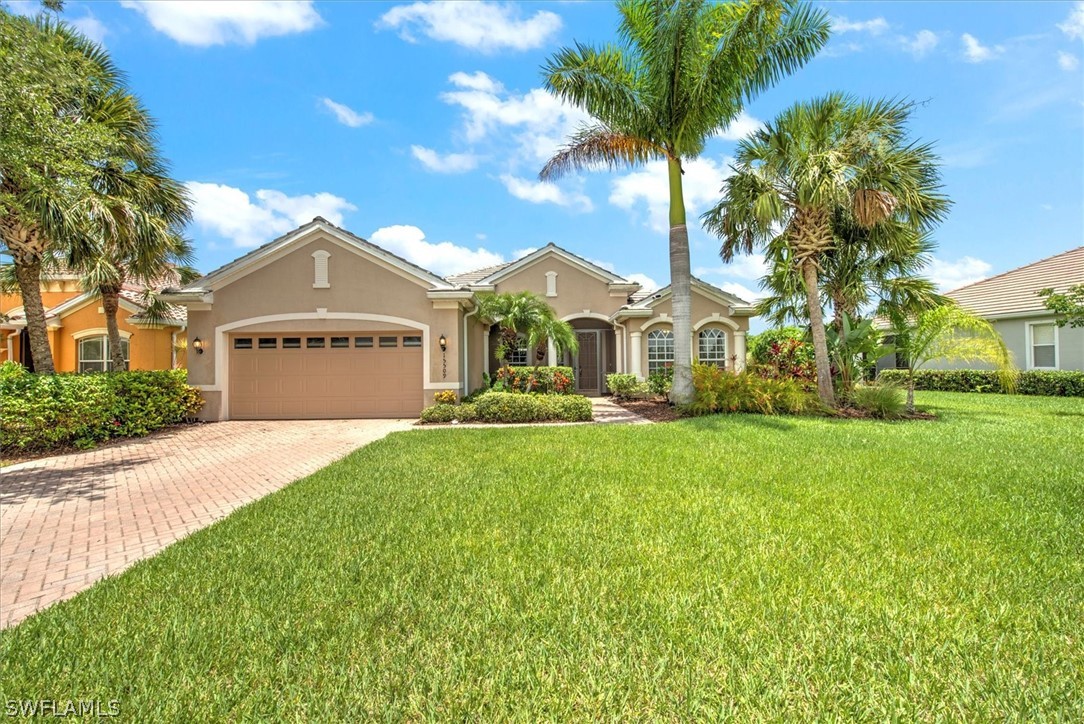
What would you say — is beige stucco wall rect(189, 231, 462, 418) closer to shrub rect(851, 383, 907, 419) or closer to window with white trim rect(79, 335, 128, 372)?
window with white trim rect(79, 335, 128, 372)

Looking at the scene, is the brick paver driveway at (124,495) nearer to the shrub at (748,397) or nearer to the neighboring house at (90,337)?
the shrub at (748,397)

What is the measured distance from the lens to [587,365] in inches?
874

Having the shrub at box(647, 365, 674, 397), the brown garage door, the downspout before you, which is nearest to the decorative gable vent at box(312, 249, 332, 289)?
the brown garage door

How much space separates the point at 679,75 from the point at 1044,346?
1854 centimetres

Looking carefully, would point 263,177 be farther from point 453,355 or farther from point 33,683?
point 33,683

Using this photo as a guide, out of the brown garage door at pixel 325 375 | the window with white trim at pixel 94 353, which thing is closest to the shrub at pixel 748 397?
the brown garage door at pixel 325 375

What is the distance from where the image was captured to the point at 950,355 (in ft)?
42.2

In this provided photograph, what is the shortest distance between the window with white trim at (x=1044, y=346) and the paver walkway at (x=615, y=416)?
16953mm

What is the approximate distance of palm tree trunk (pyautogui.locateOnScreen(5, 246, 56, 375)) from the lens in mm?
10883

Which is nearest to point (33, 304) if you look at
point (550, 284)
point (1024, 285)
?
point (550, 284)

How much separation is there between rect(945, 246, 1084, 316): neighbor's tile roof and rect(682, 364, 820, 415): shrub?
43.7 ft

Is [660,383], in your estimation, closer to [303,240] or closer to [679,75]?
[679,75]

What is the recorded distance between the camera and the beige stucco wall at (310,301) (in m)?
14.6

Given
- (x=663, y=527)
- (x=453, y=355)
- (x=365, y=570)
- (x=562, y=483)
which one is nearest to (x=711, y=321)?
(x=453, y=355)
